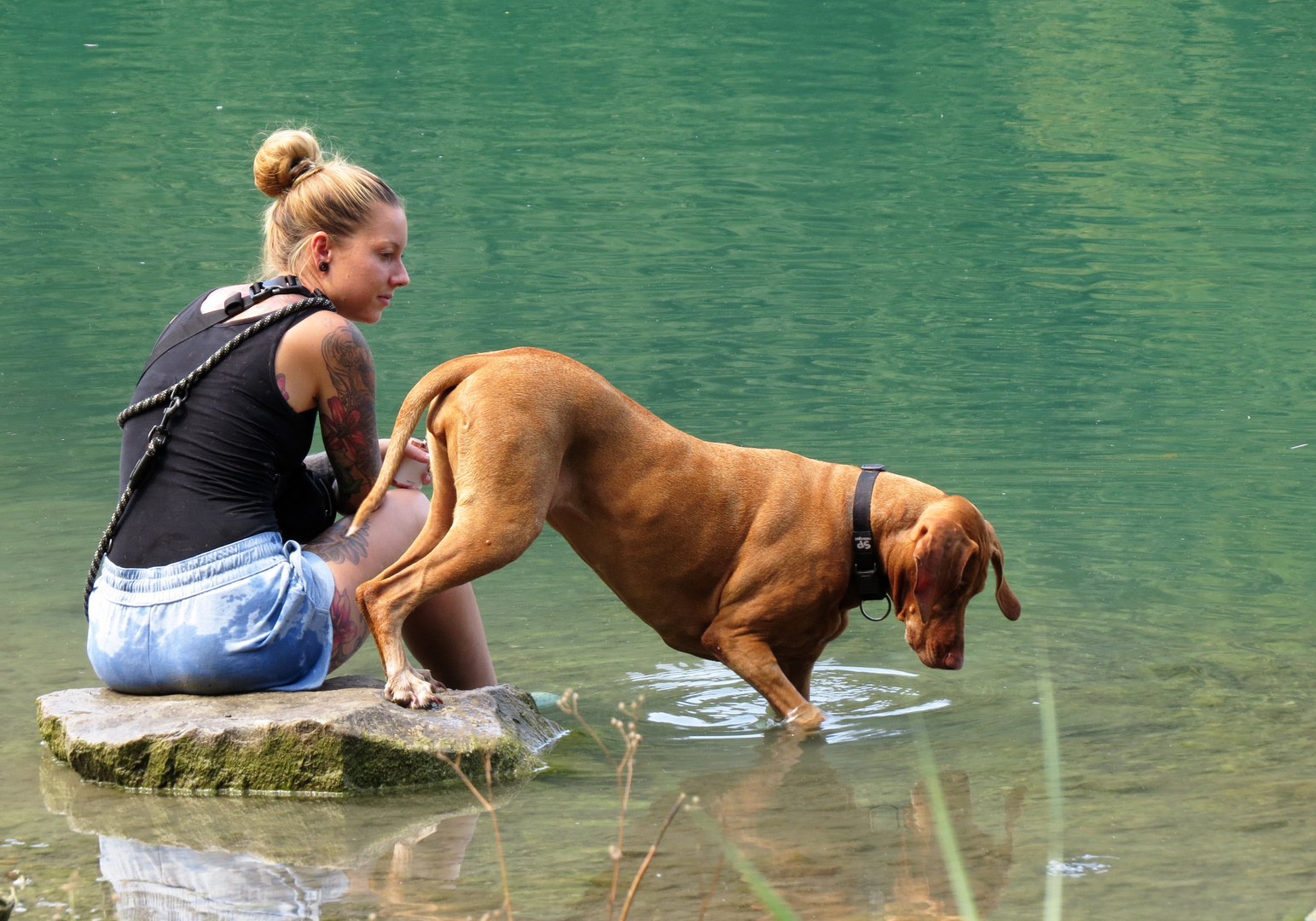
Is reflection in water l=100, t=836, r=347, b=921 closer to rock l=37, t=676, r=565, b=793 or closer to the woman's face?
rock l=37, t=676, r=565, b=793

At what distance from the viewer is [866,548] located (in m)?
5.13

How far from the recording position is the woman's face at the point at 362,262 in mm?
4816

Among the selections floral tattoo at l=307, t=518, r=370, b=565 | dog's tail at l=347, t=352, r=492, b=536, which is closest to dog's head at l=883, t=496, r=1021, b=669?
dog's tail at l=347, t=352, r=492, b=536

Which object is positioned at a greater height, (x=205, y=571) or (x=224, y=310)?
(x=224, y=310)

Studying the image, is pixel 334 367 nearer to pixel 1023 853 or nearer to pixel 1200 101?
pixel 1023 853

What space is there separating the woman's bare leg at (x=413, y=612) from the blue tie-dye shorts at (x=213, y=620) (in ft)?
0.50

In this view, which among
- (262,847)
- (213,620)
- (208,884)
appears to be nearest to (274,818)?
(262,847)

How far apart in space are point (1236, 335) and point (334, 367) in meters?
8.92

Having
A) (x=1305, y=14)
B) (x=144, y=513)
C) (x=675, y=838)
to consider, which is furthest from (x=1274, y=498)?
(x=1305, y=14)

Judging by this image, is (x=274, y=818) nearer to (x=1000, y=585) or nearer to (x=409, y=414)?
(x=409, y=414)

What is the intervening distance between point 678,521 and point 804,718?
0.75 metres

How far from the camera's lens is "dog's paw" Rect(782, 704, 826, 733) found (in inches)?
200

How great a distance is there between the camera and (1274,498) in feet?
25.6

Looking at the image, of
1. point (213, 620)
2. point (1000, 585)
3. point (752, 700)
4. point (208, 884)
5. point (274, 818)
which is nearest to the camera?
point (208, 884)
